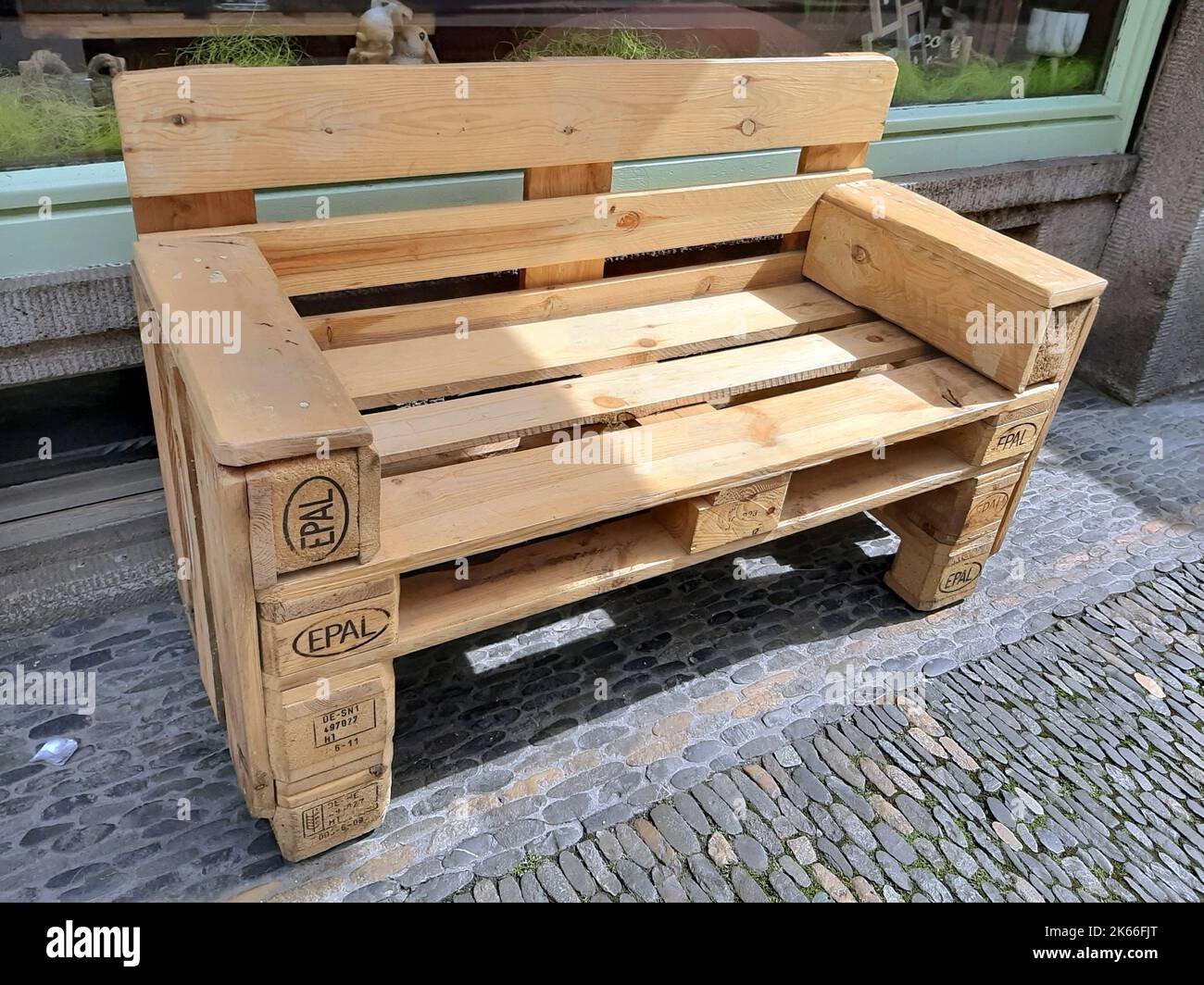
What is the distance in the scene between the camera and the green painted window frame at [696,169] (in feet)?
8.65

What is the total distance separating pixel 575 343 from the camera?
2869mm

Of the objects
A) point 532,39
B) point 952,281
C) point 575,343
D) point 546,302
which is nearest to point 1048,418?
point 952,281

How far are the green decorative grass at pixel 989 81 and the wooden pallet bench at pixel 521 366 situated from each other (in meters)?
1.00

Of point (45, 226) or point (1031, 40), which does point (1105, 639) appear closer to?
point (1031, 40)

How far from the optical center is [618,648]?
119 inches

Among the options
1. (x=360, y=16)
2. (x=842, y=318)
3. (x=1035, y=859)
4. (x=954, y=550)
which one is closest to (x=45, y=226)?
(x=360, y=16)

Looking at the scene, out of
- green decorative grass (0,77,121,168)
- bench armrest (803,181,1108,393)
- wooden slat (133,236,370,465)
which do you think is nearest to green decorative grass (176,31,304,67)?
green decorative grass (0,77,121,168)

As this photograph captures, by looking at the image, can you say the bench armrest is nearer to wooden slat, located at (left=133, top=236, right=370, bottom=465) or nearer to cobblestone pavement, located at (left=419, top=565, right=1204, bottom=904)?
cobblestone pavement, located at (left=419, top=565, right=1204, bottom=904)

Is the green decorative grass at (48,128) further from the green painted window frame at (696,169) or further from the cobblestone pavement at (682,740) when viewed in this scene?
the cobblestone pavement at (682,740)

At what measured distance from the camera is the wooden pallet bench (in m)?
2.01

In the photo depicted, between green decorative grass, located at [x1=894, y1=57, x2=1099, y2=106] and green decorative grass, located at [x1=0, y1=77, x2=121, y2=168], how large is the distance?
2.88 m

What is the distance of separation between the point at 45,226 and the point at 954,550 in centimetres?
272

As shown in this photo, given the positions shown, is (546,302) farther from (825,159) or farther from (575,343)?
(825,159)
